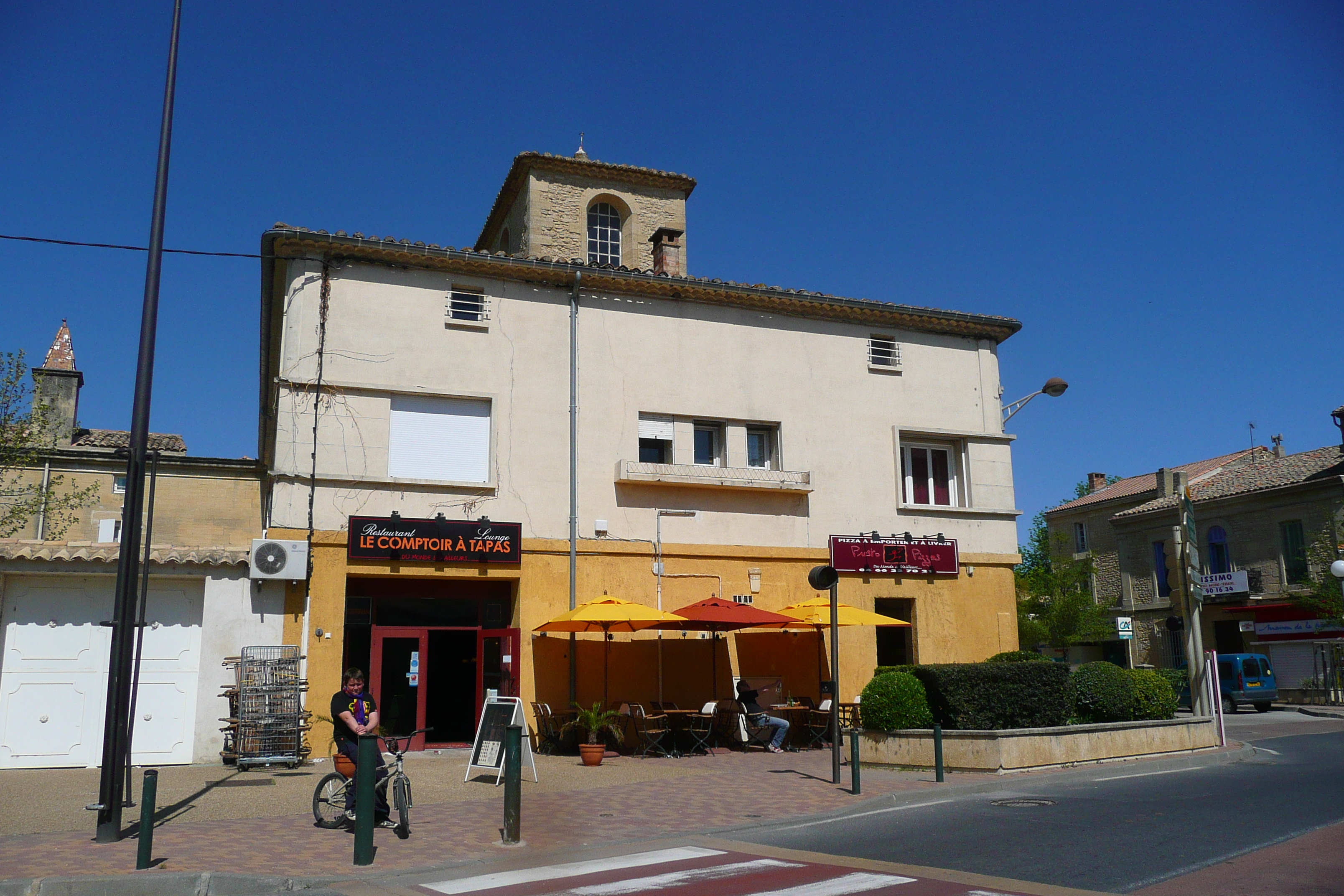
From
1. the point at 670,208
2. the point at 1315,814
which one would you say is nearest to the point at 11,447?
the point at 670,208

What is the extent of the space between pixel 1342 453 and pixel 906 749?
99.4ft

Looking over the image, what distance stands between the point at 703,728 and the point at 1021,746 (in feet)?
17.6

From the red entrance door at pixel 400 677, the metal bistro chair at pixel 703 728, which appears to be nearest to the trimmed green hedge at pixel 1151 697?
the metal bistro chair at pixel 703 728

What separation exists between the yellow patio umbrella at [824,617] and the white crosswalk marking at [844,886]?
362 inches

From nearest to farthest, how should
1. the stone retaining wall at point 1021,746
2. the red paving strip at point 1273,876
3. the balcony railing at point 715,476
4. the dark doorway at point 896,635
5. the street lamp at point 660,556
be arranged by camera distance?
the red paving strip at point 1273,876 → the stone retaining wall at point 1021,746 → the street lamp at point 660,556 → the balcony railing at point 715,476 → the dark doorway at point 896,635

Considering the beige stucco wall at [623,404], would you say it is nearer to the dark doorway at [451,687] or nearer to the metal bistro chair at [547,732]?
the dark doorway at [451,687]

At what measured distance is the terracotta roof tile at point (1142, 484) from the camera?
4534 centimetres

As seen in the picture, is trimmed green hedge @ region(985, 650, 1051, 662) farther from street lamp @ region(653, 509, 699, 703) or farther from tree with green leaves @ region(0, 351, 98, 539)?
tree with green leaves @ region(0, 351, 98, 539)

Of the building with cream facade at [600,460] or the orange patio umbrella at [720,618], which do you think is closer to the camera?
the orange patio umbrella at [720,618]

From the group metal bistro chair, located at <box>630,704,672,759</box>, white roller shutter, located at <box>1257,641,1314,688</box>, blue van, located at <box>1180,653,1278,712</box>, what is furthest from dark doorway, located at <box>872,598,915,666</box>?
white roller shutter, located at <box>1257,641,1314,688</box>

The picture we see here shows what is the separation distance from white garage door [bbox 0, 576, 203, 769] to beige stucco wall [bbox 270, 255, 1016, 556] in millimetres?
2528

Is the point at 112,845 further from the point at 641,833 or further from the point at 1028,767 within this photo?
the point at 1028,767

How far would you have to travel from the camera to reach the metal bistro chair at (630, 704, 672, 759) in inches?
625

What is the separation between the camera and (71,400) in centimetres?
3306
